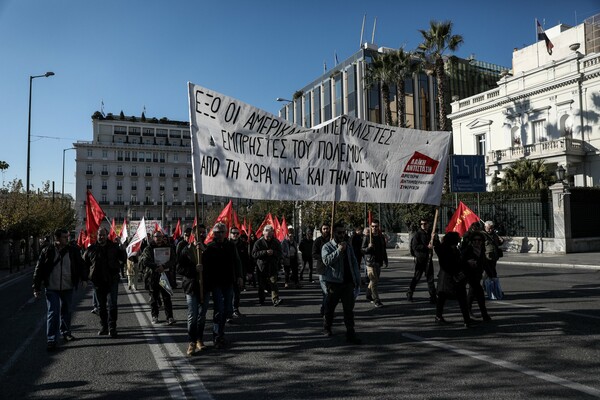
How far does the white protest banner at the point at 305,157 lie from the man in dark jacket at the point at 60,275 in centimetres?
262

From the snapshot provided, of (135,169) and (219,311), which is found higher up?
(135,169)

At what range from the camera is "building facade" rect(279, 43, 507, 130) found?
2190 inches

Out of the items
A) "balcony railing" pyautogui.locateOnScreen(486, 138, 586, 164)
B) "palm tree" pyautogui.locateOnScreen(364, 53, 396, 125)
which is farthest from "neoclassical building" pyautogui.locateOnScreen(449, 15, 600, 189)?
"palm tree" pyautogui.locateOnScreen(364, 53, 396, 125)

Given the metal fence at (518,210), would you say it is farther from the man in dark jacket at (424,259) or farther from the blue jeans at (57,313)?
the blue jeans at (57,313)

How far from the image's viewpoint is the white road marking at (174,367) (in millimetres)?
4676

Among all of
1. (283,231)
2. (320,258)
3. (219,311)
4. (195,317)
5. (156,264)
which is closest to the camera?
(195,317)

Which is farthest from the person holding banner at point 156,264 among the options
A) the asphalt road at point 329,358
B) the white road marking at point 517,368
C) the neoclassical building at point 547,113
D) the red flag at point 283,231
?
the neoclassical building at point 547,113

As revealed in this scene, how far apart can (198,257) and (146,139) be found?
328 feet

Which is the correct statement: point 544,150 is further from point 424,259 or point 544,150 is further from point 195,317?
point 195,317

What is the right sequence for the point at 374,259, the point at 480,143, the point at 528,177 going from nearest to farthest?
the point at 374,259, the point at 528,177, the point at 480,143

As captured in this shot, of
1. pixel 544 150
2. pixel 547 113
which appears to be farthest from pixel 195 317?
pixel 547 113

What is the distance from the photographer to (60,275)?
23.0ft

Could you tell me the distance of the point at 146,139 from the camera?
100 meters

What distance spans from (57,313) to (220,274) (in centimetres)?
249
